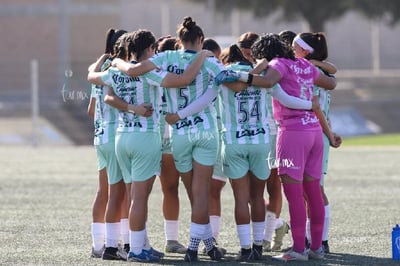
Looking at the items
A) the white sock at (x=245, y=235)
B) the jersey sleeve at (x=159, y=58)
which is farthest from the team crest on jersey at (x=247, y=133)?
the jersey sleeve at (x=159, y=58)

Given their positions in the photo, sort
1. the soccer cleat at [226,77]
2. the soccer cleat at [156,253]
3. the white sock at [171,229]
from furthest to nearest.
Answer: the white sock at [171,229] → the soccer cleat at [156,253] → the soccer cleat at [226,77]

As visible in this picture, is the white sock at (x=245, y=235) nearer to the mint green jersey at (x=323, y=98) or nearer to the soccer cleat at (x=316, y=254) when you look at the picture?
the soccer cleat at (x=316, y=254)

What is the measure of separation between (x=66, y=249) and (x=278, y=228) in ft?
6.49

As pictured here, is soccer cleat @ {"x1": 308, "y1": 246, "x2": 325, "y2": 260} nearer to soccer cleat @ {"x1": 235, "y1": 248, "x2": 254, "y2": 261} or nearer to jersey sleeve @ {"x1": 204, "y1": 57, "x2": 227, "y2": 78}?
soccer cleat @ {"x1": 235, "y1": 248, "x2": 254, "y2": 261}

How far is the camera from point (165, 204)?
10.5 m

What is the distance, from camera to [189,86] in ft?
31.4

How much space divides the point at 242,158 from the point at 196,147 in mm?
433

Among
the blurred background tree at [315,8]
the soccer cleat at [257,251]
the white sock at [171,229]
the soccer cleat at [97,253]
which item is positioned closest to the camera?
the soccer cleat at [257,251]

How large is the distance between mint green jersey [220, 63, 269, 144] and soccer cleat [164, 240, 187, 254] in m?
1.19

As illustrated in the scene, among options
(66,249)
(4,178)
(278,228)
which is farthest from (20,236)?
(4,178)

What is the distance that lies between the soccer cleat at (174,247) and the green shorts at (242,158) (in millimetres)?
959

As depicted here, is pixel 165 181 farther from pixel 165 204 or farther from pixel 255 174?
pixel 255 174

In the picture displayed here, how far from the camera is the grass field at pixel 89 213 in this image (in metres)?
10.0

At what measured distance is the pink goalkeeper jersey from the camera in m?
9.58
